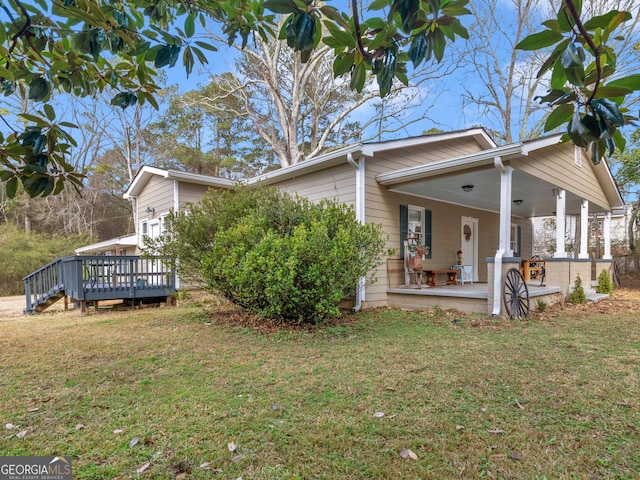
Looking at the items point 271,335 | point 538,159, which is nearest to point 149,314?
point 271,335

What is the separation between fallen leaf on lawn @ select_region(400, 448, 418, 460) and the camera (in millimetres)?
2127

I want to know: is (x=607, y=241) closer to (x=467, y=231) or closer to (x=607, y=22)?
(x=467, y=231)

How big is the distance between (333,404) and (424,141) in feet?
23.5

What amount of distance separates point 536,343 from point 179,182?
9341 millimetres

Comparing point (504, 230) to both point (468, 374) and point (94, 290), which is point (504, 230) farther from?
point (94, 290)

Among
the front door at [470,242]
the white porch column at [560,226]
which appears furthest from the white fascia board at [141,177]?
the white porch column at [560,226]

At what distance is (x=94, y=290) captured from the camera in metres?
7.99

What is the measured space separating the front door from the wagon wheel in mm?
3830

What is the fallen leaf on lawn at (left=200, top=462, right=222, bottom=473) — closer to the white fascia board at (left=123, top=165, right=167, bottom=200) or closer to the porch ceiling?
the porch ceiling

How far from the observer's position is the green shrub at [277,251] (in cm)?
532

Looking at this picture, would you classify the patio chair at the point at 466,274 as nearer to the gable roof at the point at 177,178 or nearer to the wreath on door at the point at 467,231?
the wreath on door at the point at 467,231

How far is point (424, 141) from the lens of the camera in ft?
28.0

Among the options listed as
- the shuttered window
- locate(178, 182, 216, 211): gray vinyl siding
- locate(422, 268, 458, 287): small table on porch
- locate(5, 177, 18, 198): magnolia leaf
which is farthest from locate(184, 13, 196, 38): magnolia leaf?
locate(178, 182, 216, 211): gray vinyl siding

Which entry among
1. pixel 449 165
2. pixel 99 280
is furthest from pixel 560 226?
pixel 99 280
